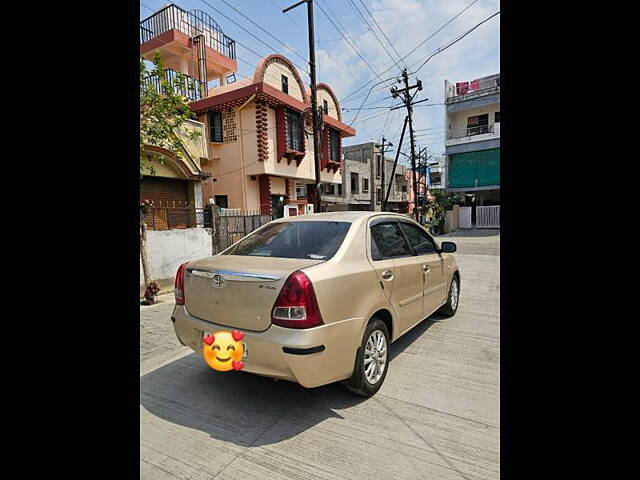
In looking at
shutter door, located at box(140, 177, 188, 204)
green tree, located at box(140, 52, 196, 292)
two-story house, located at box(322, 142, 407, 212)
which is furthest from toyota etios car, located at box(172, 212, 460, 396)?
two-story house, located at box(322, 142, 407, 212)

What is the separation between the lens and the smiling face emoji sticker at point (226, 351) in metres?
2.36

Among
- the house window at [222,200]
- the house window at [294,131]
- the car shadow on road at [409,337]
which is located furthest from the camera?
the house window at [294,131]

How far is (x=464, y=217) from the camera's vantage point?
22406mm

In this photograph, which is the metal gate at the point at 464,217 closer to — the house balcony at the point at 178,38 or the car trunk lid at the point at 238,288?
the house balcony at the point at 178,38

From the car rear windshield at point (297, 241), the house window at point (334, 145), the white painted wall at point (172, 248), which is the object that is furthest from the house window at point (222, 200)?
the car rear windshield at point (297, 241)

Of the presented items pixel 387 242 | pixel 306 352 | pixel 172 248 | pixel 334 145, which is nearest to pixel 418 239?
pixel 387 242

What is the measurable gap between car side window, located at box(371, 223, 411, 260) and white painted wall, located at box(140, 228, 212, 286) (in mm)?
5410

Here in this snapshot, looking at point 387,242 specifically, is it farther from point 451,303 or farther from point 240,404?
point 451,303

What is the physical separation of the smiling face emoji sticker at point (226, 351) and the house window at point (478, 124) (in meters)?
22.6
